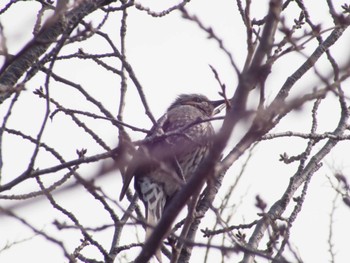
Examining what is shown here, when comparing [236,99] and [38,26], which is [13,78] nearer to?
[38,26]

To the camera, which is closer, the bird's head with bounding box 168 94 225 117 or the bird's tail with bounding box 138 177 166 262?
the bird's tail with bounding box 138 177 166 262

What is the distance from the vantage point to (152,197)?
21.5 feet

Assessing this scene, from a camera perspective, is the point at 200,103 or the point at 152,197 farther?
the point at 200,103

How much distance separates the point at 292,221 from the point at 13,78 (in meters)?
1.85

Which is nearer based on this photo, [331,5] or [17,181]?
[17,181]

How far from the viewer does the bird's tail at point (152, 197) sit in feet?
20.8

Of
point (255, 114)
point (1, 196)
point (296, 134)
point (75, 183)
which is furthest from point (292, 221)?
point (75, 183)

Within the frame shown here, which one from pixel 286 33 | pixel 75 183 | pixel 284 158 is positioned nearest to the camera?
pixel 75 183

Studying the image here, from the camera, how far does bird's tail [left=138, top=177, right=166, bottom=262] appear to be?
634cm

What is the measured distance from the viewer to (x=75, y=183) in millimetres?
1925

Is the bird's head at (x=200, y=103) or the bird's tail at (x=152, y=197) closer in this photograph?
the bird's tail at (x=152, y=197)

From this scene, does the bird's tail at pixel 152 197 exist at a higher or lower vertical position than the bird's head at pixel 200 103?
lower

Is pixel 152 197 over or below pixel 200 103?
below

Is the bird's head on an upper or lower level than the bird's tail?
upper
